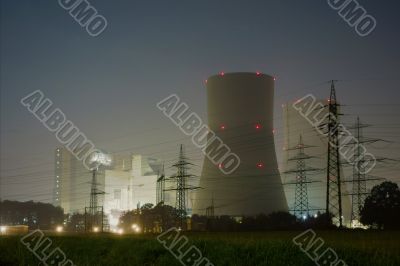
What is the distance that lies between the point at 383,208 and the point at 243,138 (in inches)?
479

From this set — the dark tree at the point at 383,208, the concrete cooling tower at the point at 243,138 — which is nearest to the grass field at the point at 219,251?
the dark tree at the point at 383,208

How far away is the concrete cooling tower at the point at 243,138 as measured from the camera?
4059 cm

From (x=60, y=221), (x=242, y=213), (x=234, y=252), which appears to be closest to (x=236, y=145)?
(x=242, y=213)

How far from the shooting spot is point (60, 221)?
3627 inches

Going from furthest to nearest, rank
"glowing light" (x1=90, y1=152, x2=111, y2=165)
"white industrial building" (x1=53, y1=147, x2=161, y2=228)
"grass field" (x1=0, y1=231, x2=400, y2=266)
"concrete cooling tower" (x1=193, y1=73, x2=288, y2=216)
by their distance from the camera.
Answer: "glowing light" (x1=90, y1=152, x2=111, y2=165)
"white industrial building" (x1=53, y1=147, x2=161, y2=228)
"concrete cooling tower" (x1=193, y1=73, x2=288, y2=216)
"grass field" (x1=0, y1=231, x2=400, y2=266)

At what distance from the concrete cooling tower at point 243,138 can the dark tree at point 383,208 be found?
9979 millimetres

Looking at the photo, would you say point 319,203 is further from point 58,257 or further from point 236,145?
point 58,257

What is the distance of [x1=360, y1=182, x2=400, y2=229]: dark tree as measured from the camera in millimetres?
30656

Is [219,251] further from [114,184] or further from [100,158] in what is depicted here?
[100,158]

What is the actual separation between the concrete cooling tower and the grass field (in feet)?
69.5

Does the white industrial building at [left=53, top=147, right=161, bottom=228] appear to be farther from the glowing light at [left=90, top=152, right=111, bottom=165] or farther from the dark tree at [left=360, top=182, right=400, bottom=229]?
the dark tree at [left=360, top=182, right=400, bottom=229]

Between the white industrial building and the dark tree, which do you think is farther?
the white industrial building

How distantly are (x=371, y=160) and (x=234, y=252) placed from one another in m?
29.7

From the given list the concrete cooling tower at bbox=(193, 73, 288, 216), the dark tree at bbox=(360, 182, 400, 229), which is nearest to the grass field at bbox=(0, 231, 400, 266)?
A: the dark tree at bbox=(360, 182, 400, 229)
